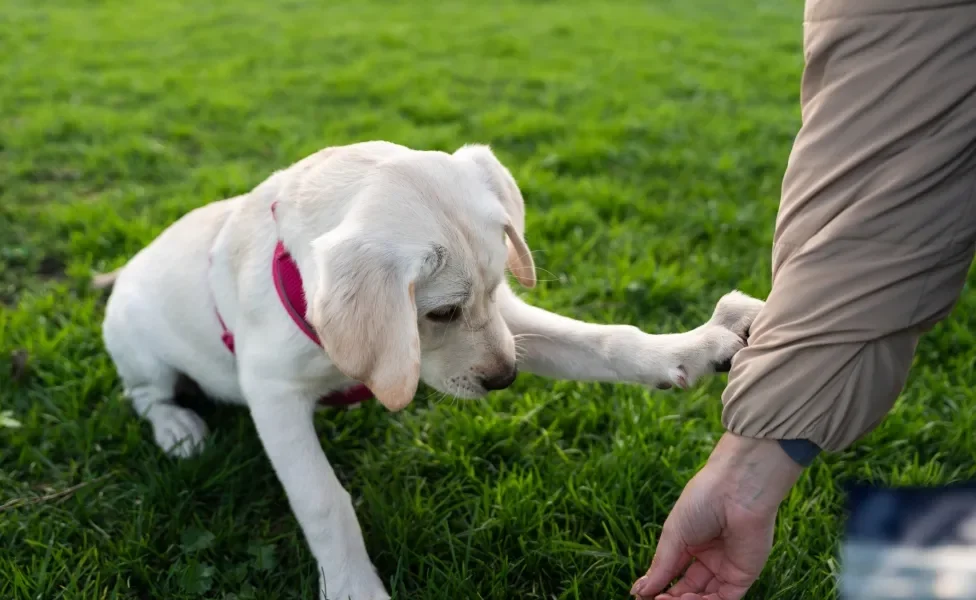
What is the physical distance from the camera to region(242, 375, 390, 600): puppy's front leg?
7.50 ft

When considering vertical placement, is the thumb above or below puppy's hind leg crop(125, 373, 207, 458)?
above

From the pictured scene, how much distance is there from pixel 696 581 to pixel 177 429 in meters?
1.99

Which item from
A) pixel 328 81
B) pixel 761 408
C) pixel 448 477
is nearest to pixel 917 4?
pixel 761 408

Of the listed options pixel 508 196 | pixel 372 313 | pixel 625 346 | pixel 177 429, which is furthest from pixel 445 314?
pixel 177 429

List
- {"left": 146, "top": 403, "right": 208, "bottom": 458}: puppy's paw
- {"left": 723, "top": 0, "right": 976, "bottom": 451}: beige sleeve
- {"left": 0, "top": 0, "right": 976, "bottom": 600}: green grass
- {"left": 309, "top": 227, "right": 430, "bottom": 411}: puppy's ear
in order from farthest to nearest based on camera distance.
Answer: {"left": 146, "top": 403, "right": 208, "bottom": 458}: puppy's paw
{"left": 0, "top": 0, "right": 976, "bottom": 600}: green grass
{"left": 309, "top": 227, "right": 430, "bottom": 411}: puppy's ear
{"left": 723, "top": 0, "right": 976, "bottom": 451}: beige sleeve

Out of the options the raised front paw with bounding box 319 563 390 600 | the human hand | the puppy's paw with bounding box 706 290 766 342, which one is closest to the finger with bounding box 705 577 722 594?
the human hand

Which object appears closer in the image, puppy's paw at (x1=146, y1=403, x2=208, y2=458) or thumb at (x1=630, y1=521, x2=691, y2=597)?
thumb at (x1=630, y1=521, x2=691, y2=597)

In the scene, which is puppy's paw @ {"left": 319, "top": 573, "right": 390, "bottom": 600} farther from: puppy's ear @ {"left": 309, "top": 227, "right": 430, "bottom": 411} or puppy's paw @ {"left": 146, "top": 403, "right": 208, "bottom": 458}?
puppy's paw @ {"left": 146, "top": 403, "right": 208, "bottom": 458}

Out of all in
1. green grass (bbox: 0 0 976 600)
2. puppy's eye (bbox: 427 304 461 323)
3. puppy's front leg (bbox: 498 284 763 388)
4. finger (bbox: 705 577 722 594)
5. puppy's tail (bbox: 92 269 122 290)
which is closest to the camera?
finger (bbox: 705 577 722 594)

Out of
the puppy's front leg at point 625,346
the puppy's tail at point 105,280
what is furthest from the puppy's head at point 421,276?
the puppy's tail at point 105,280

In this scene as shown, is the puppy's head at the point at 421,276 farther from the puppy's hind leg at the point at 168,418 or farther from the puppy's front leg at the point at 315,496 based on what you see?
the puppy's hind leg at the point at 168,418

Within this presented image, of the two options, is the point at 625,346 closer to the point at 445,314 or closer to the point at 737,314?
the point at 737,314

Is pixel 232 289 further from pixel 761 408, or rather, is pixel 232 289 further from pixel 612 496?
pixel 761 408

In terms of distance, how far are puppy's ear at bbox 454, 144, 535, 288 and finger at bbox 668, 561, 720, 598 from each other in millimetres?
1068
